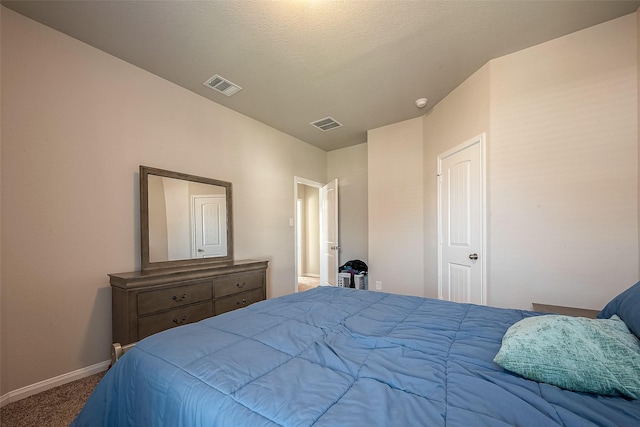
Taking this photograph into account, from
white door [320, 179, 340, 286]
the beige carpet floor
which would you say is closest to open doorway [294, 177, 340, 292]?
white door [320, 179, 340, 286]

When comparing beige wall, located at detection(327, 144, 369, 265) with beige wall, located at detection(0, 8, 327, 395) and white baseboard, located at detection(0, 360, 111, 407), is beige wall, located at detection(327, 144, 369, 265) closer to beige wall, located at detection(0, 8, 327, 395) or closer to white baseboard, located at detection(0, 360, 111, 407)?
beige wall, located at detection(0, 8, 327, 395)

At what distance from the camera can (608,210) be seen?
191 cm

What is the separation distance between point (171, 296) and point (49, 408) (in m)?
0.93

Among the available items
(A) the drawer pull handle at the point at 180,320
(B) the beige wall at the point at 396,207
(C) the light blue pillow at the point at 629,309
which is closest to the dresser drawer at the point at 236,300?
(A) the drawer pull handle at the point at 180,320

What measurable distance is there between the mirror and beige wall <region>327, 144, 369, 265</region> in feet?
7.50

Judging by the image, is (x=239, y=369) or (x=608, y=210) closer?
(x=239, y=369)

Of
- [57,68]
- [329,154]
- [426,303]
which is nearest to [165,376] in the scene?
[426,303]

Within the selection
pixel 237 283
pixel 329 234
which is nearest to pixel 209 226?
pixel 237 283

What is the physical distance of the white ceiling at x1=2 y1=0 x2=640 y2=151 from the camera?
70.1 inches

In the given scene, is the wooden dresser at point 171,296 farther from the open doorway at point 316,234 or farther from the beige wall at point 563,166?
the beige wall at point 563,166

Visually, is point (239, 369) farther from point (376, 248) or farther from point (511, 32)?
point (376, 248)

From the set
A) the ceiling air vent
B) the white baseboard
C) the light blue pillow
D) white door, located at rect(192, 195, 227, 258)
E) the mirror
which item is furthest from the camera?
white door, located at rect(192, 195, 227, 258)

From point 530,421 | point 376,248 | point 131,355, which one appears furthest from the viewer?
point 376,248

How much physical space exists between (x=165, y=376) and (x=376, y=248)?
3338 millimetres
